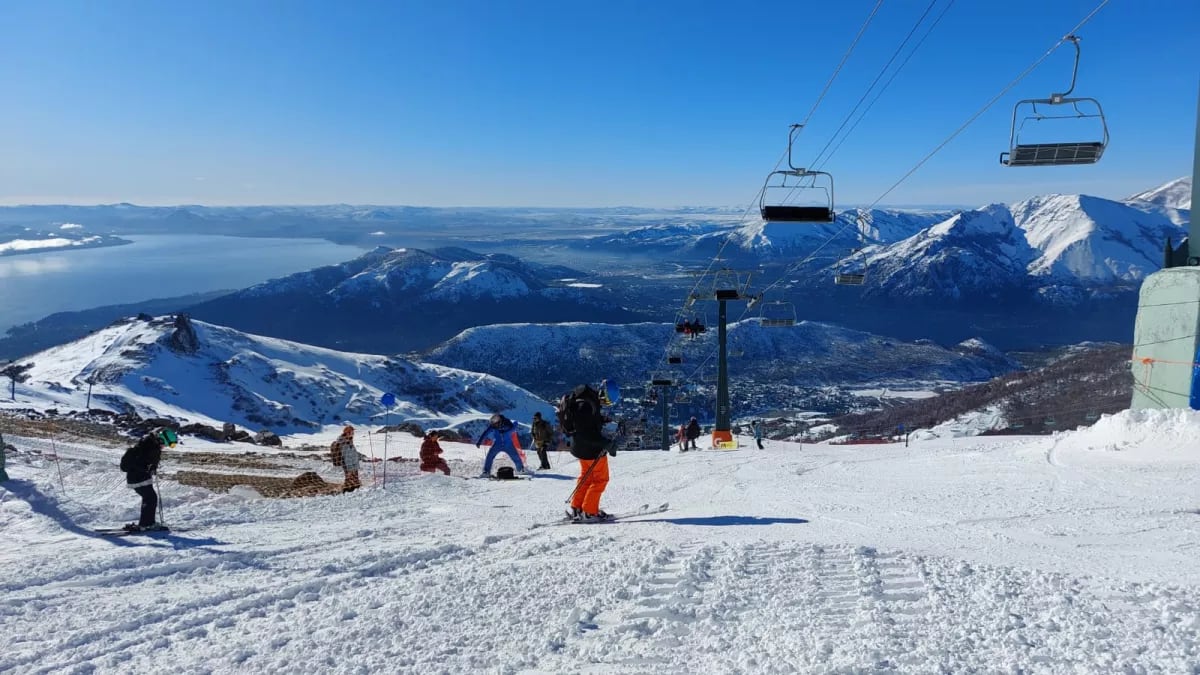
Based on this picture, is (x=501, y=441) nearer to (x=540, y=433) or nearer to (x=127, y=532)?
(x=540, y=433)

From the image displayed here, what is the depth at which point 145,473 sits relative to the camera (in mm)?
10367

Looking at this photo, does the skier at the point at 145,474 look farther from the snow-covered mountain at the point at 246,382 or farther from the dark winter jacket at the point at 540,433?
the snow-covered mountain at the point at 246,382

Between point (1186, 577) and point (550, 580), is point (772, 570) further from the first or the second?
point (1186, 577)

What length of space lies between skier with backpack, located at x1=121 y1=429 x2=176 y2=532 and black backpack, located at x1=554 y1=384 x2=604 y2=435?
17.9 ft

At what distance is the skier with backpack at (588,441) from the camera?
9492 millimetres

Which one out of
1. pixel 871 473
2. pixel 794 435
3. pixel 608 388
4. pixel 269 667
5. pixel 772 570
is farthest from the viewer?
pixel 794 435

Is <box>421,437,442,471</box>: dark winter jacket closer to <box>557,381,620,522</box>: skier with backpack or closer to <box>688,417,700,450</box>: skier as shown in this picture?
<box>557,381,620,522</box>: skier with backpack

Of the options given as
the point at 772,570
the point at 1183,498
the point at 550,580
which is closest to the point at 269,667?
the point at 550,580

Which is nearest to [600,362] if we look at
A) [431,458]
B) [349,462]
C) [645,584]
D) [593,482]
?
[431,458]

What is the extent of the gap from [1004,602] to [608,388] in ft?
19.5

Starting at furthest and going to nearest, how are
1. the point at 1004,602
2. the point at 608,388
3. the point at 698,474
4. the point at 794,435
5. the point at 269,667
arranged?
the point at 794,435, the point at 698,474, the point at 608,388, the point at 1004,602, the point at 269,667

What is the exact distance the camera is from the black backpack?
9.51 m

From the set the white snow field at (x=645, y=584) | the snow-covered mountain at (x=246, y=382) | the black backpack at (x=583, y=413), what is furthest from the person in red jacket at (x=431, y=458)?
the snow-covered mountain at (x=246, y=382)

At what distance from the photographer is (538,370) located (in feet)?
592
